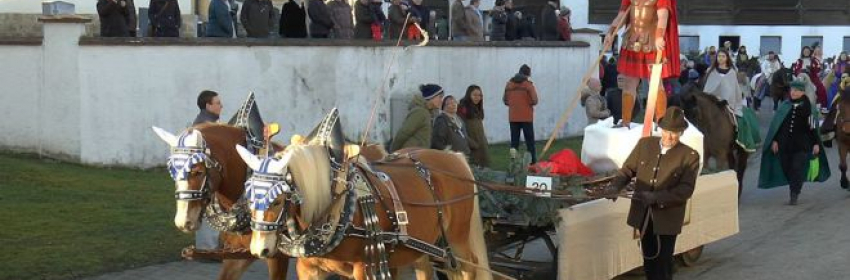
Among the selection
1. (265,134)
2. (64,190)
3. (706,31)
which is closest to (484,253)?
(265,134)

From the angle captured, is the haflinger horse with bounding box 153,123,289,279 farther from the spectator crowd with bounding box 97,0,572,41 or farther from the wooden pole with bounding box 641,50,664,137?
the spectator crowd with bounding box 97,0,572,41

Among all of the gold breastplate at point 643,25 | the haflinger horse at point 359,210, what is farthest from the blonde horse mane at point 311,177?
the gold breastplate at point 643,25

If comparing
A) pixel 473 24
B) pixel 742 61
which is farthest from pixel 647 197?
pixel 742 61

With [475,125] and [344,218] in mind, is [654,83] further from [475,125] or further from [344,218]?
[344,218]

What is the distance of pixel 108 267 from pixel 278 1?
17023 millimetres

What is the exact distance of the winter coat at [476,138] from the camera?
49.4ft

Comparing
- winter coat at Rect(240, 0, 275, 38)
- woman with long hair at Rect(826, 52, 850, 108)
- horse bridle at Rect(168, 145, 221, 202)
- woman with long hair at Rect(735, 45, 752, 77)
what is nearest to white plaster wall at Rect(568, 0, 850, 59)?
woman with long hair at Rect(735, 45, 752, 77)

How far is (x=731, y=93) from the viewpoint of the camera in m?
17.4

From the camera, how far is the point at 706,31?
Answer: 4562 cm

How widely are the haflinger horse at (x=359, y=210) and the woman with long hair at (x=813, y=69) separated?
2156cm

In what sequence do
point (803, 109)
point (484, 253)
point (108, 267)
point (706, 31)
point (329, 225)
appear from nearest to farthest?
point (329, 225)
point (484, 253)
point (108, 267)
point (803, 109)
point (706, 31)

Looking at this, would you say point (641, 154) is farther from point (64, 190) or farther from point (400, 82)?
point (400, 82)

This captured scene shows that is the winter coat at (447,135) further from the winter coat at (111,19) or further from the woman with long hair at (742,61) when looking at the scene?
the woman with long hair at (742,61)

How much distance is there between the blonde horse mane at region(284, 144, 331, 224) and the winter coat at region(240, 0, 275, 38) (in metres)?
12.1
